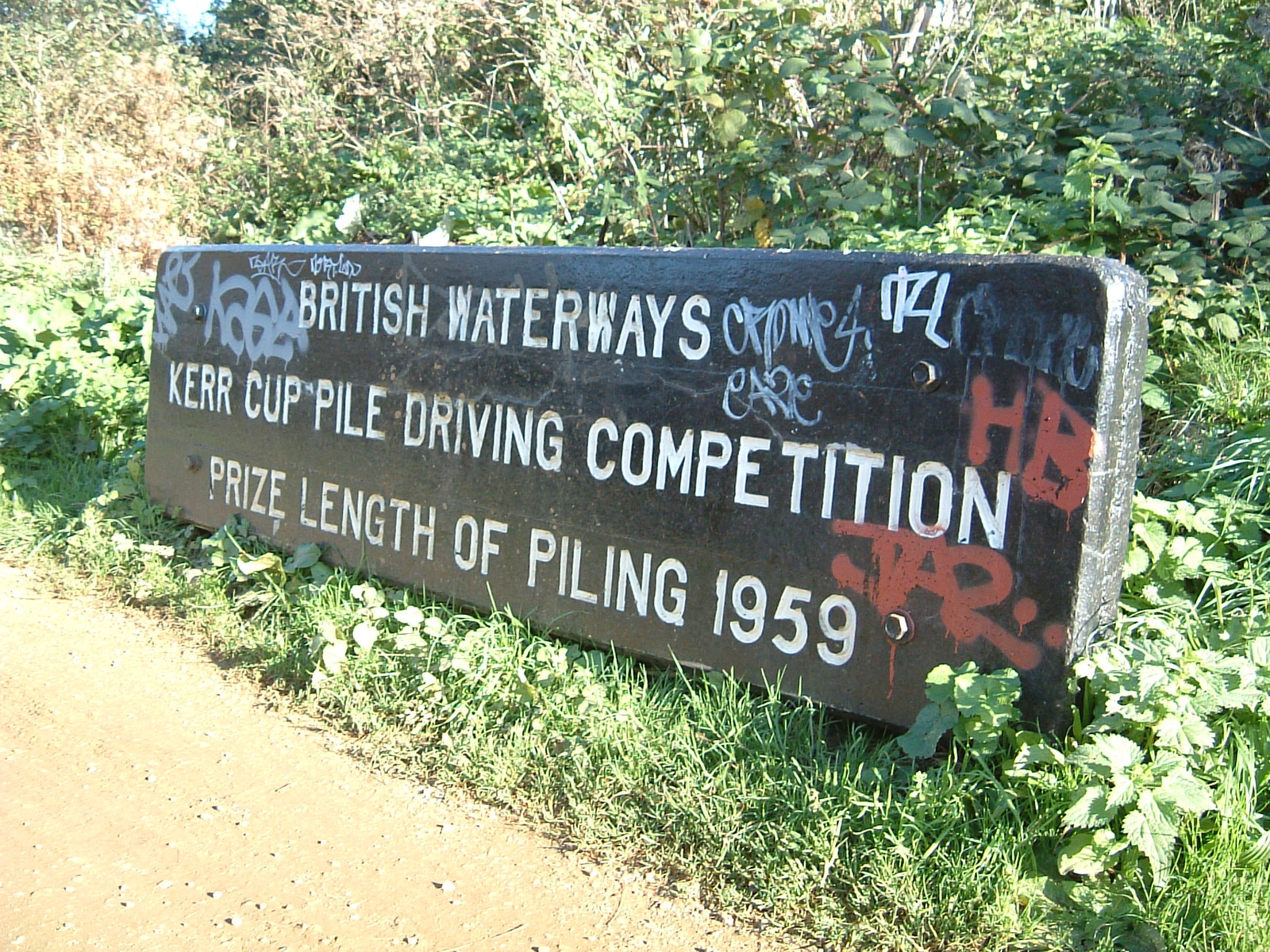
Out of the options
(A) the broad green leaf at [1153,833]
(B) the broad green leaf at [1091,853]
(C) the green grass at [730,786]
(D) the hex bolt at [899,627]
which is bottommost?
(C) the green grass at [730,786]

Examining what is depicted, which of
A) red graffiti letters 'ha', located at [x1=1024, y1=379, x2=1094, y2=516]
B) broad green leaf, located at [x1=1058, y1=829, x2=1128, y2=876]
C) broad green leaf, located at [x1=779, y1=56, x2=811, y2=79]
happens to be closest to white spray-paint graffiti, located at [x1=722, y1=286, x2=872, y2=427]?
red graffiti letters 'ha', located at [x1=1024, y1=379, x2=1094, y2=516]

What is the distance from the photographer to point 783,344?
316 cm

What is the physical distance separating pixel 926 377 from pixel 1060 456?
387mm

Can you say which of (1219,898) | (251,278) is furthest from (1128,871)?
(251,278)

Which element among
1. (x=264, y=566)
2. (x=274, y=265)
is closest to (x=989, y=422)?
(x=264, y=566)

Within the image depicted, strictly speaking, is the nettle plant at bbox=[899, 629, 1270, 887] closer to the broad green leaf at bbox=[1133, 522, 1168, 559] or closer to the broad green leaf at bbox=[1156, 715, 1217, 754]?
the broad green leaf at bbox=[1156, 715, 1217, 754]

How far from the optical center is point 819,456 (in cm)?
307

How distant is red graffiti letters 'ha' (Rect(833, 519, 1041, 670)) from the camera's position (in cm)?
275

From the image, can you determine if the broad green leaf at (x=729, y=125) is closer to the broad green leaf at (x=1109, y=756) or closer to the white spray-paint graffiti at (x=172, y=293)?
the white spray-paint graffiti at (x=172, y=293)

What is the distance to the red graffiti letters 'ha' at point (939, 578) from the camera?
275 cm

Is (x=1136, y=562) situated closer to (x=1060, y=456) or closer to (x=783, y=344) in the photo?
(x=1060, y=456)

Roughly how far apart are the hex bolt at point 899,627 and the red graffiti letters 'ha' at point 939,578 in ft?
0.06

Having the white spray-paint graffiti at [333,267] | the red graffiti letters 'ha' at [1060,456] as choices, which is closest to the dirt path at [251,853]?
the red graffiti letters 'ha' at [1060,456]

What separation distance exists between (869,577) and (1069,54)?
13.6ft
